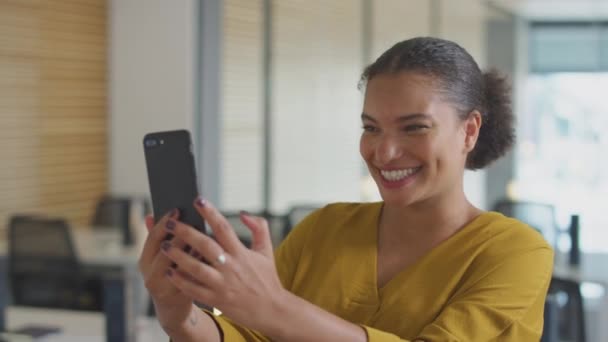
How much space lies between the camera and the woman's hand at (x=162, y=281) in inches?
61.2

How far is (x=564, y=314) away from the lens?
552 cm

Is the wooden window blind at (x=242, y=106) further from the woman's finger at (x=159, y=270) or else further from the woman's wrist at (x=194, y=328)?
the woman's finger at (x=159, y=270)

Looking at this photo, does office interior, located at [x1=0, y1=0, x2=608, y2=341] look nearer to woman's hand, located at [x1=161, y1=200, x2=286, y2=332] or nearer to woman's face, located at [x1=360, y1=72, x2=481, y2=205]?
woman's face, located at [x1=360, y1=72, x2=481, y2=205]

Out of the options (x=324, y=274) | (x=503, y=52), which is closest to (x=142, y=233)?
(x=503, y=52)

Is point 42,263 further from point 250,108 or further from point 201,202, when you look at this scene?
point 201,202

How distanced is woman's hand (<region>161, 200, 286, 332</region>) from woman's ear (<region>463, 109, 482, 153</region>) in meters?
0.51

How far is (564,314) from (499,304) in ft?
13.0

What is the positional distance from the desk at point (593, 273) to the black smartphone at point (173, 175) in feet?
12.8

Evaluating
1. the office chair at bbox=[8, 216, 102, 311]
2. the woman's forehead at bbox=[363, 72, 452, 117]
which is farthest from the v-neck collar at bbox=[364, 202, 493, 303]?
the office chair at bbox=[8, 216, 102, 311]

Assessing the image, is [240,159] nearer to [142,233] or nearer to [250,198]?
[250,198]

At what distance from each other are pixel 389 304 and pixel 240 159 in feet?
22.0

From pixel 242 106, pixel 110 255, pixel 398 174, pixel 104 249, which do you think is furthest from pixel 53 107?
pixel 398 174

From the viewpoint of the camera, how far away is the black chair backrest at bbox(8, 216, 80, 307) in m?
6.17

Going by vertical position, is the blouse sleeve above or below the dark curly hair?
below
